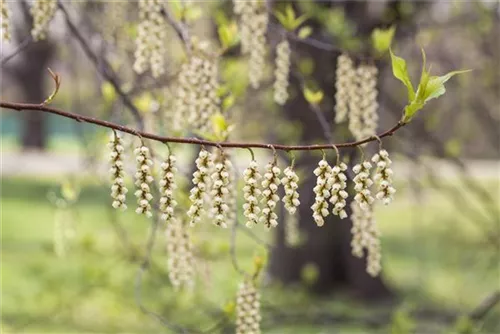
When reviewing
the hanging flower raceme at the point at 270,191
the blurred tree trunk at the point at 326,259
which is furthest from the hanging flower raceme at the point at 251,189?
the blurred tree trunk at the point at 326,259

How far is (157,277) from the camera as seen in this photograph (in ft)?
20.5

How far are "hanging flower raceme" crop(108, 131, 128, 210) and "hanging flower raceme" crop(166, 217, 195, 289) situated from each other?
1.10 m

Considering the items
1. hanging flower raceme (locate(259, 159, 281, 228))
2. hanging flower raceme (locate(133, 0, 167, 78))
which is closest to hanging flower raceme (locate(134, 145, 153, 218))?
hanging flower raceme (locate(259, 159, 281, 228))

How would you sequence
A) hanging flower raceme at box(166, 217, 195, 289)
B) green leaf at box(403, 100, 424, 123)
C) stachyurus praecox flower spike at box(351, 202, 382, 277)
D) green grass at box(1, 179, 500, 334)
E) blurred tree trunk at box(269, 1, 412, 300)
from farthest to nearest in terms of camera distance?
blurred tree trunk at box(269, 1, 412, 300) → green grass at box(1, 179, 500, 334) → stachyurus praecox flower spike at box(351, 202, 382, 277) → hanging flower raceme at box(166, 217, 195, 289) → green leaf at box(403, 100, 424, 123)

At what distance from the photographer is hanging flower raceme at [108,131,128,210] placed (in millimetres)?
1993

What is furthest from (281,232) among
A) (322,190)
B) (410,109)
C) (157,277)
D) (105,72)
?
(322,190)

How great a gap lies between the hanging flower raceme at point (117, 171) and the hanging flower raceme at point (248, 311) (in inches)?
39.9

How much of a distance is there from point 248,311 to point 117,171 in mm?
1059

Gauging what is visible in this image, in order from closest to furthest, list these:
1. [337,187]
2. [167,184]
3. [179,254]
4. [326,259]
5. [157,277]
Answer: [337,187], [167,184], [179,254], [157,277], [326,259]

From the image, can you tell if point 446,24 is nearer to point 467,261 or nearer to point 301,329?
point 301,329

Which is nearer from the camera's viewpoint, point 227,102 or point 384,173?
point 384,173

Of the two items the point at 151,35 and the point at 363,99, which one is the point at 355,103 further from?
the point at 151,35

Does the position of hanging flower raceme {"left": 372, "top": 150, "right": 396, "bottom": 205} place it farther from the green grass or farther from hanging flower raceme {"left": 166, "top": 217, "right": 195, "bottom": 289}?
the green grass

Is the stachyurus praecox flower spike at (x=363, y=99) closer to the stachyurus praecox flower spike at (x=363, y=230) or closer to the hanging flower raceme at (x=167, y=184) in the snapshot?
the stachyurus praecox flower spike at (x=363, y=230)
